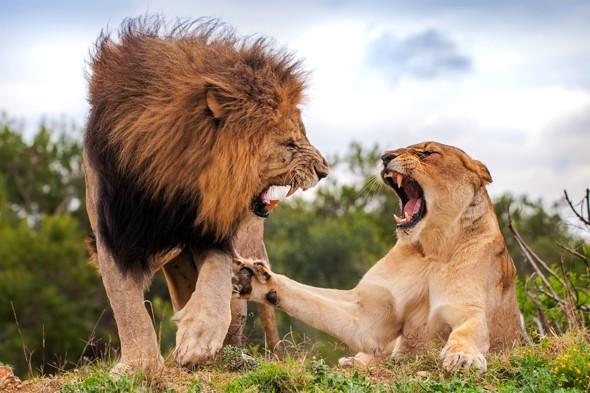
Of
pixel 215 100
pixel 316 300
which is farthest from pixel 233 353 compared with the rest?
pixel 215 100

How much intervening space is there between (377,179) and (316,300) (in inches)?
28.4

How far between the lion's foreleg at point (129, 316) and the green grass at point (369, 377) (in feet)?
0.45

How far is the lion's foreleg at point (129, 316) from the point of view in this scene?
5156 mm

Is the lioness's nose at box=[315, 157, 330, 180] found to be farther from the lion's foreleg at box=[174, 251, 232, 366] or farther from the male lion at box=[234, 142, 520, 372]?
the lion's foreleg at box=[174, 251, 232, 366]

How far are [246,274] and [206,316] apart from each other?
28.8 inches

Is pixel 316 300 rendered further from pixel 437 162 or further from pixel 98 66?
pixel 98 66

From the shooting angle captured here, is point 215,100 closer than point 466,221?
Yes

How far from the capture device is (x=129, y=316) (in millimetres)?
5309

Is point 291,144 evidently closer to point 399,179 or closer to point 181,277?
point 399,179

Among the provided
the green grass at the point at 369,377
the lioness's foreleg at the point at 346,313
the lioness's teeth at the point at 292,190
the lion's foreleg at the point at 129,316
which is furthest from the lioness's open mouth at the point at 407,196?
the lion's foreleg at the point at 129,316

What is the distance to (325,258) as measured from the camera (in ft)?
89.8

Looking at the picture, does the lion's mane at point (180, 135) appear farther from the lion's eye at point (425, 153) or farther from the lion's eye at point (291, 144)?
the lion's eye at point (425, 153)

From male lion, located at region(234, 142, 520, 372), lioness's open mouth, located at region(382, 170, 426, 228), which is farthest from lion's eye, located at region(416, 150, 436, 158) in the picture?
lioness's open mouth, located at region(382, 170, 426, 228)

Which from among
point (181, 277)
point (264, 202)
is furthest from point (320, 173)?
point (181, 277)
